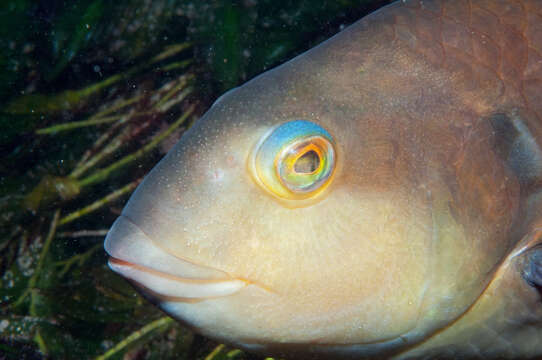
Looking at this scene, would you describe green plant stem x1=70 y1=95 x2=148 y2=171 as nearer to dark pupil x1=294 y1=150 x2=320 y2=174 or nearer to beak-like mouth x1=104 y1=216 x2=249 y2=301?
beak-like mouth x1=104 y1=216 x2=249 y2=301

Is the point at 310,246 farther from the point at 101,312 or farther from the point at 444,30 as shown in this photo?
the point at 101,312

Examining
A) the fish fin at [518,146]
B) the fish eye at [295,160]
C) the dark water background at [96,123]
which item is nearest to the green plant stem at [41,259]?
the dark water background at [96,123]

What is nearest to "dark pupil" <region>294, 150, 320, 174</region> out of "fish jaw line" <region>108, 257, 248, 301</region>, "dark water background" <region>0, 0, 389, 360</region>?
"fish jaw line" <region>108, 257, 248, 301</region>

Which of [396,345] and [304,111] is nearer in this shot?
[304,111]

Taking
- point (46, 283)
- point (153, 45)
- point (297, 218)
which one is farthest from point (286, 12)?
point (46, 283)

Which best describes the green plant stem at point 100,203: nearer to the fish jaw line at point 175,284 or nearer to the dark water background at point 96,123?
the dark water background at point 96,123

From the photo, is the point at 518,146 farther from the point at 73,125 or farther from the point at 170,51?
the point at 73,125
